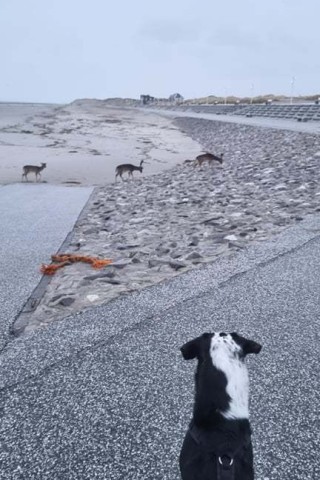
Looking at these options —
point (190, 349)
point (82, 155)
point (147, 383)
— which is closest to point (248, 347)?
point (190, 349)

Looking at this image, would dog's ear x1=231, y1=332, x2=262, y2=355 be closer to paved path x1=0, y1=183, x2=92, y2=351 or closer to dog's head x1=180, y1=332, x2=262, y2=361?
dog's head x1=180, y1=332, x2=262, y2=361

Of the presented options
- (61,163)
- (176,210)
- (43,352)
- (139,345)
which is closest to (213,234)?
(176,210)

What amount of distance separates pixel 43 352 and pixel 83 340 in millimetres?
387

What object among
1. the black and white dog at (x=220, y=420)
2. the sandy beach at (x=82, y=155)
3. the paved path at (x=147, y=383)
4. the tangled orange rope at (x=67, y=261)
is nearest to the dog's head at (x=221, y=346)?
the black and white dog at (x=220, y=420)

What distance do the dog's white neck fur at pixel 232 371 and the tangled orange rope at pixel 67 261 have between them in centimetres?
428

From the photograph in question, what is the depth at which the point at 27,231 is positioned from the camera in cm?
853

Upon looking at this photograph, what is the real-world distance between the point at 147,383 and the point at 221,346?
1401 mm

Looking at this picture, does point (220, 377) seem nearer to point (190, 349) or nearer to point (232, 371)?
point (232, 371)

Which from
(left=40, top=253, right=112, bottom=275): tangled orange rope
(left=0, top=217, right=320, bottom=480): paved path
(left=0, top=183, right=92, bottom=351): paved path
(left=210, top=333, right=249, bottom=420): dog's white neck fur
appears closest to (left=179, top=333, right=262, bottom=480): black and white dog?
(left=210, top=333, right=249, bottom=420): dog's white neck fur

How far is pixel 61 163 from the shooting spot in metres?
20.8

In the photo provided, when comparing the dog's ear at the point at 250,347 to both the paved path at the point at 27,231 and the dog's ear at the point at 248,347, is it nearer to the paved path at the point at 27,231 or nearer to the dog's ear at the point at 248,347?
the dog's ear at the point at 248,347

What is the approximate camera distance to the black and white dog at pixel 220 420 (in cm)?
181

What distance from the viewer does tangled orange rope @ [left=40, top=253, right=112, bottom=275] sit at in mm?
6151

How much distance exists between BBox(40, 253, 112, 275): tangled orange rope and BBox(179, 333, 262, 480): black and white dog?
4317 mm
